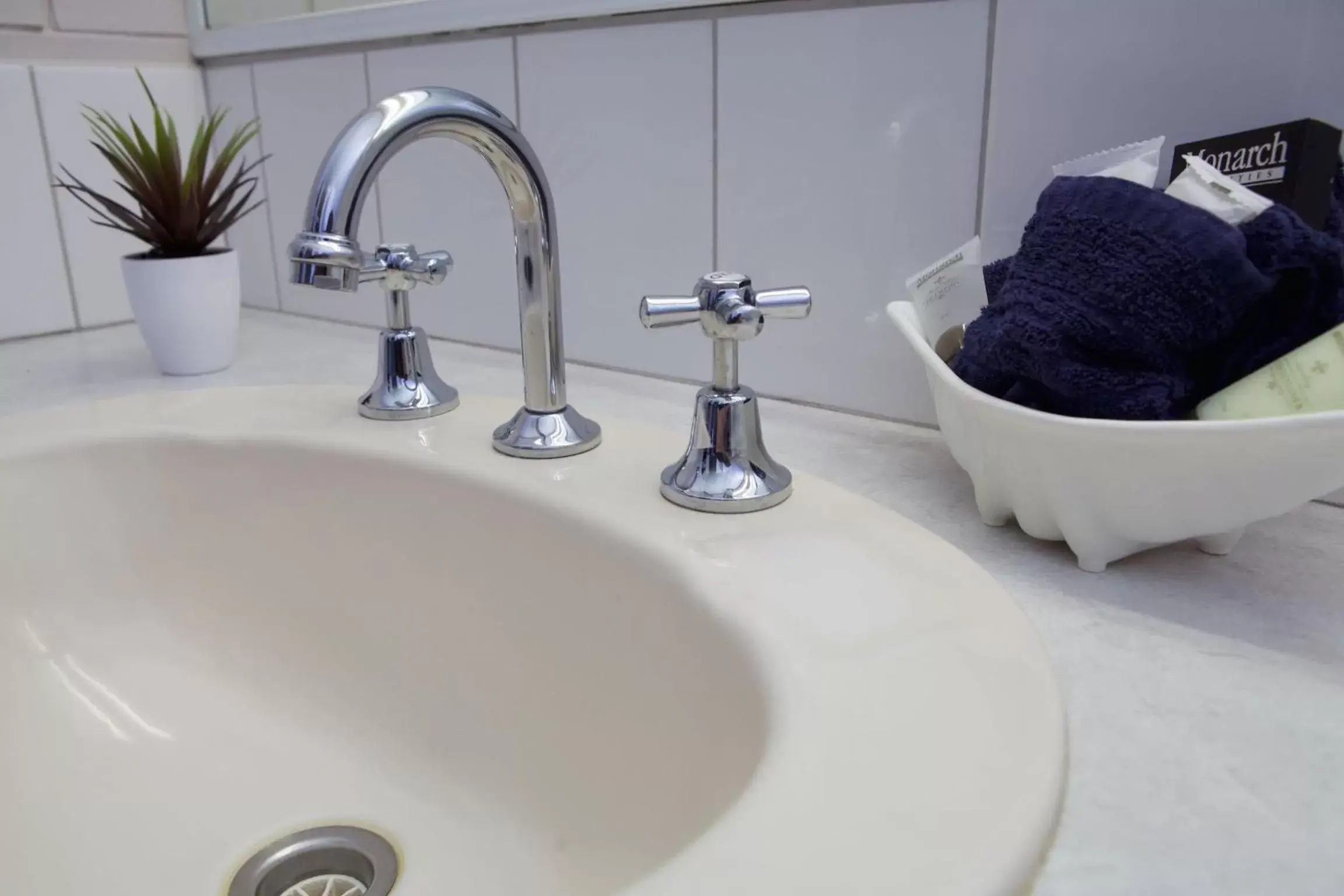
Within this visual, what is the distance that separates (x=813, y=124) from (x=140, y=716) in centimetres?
55

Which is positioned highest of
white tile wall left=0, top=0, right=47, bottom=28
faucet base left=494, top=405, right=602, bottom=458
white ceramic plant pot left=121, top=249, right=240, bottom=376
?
white tile wall left=0, top=0, right=47, bottom=28

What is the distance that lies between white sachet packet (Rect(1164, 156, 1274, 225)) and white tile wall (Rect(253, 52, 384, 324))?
0.66 m

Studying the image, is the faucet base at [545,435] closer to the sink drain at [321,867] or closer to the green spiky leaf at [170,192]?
the sink drain at [321,867]

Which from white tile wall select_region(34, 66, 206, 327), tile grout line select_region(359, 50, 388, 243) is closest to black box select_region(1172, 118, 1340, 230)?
tile grout line select_region(359, 50, 388, 243)

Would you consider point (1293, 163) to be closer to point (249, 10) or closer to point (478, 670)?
point (478, 670)

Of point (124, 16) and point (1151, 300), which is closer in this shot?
point (1151, 300)

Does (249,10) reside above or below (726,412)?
above

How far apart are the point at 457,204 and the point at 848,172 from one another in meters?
0.37

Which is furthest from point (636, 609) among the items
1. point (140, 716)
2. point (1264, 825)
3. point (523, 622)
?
point (140, 716)

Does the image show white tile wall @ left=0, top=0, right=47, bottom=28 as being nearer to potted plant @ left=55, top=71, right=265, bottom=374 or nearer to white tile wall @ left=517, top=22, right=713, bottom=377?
potted plant @ left=55, top=71, right=265, bottom=374

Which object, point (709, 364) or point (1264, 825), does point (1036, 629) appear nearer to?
point (1264, 825)

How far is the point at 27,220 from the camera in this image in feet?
2.96

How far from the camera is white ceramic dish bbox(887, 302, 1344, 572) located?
35 centimetres

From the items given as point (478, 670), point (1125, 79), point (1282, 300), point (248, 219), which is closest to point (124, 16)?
point (248, 219)
